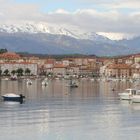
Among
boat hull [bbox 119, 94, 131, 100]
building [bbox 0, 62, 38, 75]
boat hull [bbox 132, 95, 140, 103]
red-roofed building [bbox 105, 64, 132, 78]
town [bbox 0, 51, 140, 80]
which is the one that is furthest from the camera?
building [bbox 0, 62, 38, 75]

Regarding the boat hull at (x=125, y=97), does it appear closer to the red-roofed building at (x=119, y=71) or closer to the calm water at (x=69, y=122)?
the calm water at (x=69, y=122)

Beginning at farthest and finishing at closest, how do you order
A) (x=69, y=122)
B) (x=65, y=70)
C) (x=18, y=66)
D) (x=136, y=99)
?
(x=65, y=70) → (x=18, y=66) → (x=136, y=99) → (x=69, y=122)

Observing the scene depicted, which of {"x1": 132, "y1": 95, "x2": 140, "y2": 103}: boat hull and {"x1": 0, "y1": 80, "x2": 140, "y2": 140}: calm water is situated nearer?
{"x1": 0, "y1": 80, "x2": 140, "y2": 140}: calm water

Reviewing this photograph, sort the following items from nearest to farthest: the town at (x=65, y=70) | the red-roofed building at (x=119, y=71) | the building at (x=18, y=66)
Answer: the town at (x=65, y=70)
the red-roofed building at (x=119, y=71)
the building at (x=18, y=66)

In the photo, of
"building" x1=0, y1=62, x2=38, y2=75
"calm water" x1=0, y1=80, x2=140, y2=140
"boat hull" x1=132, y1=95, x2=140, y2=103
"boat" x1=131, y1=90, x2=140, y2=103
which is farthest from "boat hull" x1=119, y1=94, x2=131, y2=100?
"building" x1=0, y1=62, x2=38, y2=75

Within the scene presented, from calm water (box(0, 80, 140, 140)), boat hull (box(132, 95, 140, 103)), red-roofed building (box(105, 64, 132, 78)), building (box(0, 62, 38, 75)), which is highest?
building (box(0, 62, 38, 75))

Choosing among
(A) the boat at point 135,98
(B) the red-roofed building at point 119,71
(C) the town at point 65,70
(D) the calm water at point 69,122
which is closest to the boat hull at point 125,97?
(A) the boat at point 135,98

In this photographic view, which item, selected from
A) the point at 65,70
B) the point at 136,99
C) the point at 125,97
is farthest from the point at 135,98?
the point at 65,70

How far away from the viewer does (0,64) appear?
17412 centimetres

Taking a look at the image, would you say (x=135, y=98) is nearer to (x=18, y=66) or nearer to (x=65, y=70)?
(x=18, y=66)

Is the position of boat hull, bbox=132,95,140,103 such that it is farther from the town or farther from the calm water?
the town

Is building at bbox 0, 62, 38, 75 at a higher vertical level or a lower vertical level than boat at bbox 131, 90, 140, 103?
higher

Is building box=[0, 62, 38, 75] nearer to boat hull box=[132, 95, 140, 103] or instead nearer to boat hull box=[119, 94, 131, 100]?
boat hull box=[119, 94, 131, 100]

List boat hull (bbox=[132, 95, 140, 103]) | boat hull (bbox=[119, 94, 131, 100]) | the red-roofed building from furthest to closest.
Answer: the red-roofed building, boat hull (bbox=[119, 94, 131, 100]), boat hull (bbox=[132, 95, 140, 103])
